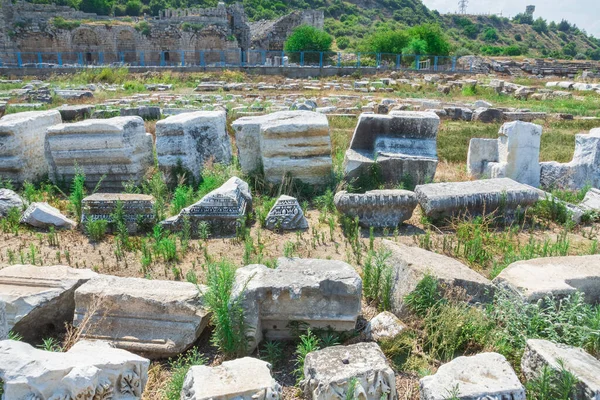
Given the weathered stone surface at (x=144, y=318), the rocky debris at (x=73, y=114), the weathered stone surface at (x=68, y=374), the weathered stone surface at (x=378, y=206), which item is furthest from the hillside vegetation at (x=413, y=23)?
the weathered stone surface at (x=68, y=374)

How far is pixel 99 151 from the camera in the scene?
22.0ft

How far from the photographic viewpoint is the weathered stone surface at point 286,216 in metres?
5.60

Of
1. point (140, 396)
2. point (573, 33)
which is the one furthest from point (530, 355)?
point (573, 33)

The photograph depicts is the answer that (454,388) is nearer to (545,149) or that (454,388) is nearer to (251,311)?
(251,311)

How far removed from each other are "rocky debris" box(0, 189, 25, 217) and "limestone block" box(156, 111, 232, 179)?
5.71 ft

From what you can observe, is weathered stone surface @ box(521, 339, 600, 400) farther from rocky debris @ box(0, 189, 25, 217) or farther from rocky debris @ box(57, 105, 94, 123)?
rocky debris @ box(57, 105, 94, 123)

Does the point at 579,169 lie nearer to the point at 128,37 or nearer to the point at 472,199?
the point at 472,199

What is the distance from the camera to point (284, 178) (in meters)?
6.63

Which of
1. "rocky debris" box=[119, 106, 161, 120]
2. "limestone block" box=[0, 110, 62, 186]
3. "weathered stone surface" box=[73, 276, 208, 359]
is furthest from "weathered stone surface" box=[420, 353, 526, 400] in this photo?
"rocky debris" box=[119, 106, 161, 120]

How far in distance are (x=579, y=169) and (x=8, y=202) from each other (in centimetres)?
737

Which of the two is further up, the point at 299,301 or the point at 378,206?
the point at 378,206

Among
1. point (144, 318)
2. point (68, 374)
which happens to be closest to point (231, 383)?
point (68, 374)

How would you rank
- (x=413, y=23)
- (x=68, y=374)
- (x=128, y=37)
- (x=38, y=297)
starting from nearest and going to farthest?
(x=68, y=374), (x=38, y=297), (x=128, y=37), (x=413, y=23)

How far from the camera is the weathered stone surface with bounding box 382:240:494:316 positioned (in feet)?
12.1
